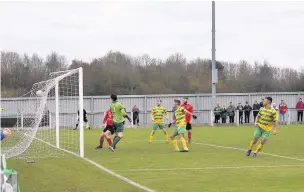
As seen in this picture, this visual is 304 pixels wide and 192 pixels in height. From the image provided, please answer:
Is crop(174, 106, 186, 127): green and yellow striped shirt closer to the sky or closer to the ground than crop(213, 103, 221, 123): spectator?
closer to the sky

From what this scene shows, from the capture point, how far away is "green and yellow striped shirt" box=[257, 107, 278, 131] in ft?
60.8

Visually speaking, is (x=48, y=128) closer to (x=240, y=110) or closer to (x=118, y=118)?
(x=118, y=118)

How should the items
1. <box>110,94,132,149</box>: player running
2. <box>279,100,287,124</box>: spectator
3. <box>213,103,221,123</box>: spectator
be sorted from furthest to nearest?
<box>213,103,221,123</box>: spectator < <box>279,100,287,124</box>: spectator < <box>110,94,132,149</box>: player running

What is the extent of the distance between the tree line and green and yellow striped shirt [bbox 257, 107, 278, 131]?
25.7 m

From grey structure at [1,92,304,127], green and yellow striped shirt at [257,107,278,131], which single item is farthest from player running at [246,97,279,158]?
grey structure at [1,92,304,127]

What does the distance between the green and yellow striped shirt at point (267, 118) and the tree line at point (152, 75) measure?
25.7 m

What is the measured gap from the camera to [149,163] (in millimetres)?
16703

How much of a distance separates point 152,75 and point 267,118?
37644 mm

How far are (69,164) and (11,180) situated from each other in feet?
32.9

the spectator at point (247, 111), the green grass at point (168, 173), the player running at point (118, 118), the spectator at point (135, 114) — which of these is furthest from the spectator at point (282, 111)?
the player running at point (118, 118)

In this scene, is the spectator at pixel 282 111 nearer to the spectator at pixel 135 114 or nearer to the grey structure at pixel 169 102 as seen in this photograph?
the grey structure at pixel 169 102

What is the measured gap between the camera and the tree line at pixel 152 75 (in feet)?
152

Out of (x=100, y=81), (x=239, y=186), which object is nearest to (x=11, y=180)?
(x=239, y=186)

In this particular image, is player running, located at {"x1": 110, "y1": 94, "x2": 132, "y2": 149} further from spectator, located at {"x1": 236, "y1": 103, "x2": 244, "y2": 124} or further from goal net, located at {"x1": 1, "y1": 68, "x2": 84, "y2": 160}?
spectator, located at {"x1": 236, "y1": 103, "x2": 244, "y2": 124}
